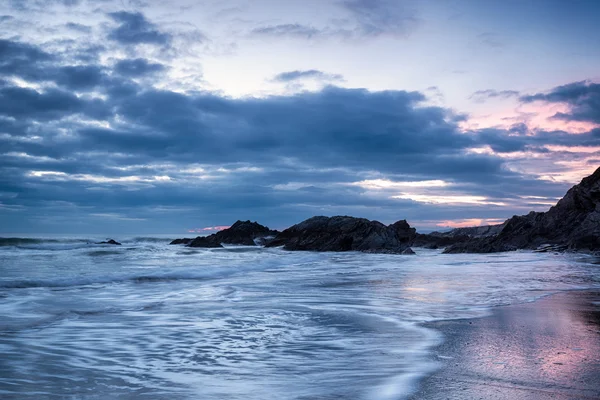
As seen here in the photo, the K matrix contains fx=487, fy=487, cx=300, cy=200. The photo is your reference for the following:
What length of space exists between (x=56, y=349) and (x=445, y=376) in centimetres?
354

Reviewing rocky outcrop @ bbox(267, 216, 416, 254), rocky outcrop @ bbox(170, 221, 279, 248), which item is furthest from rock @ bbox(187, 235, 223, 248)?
rocky outcrop @ bbox(267, 216, 416, 254)

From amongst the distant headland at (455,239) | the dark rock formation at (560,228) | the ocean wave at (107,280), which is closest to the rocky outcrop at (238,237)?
the distant headland at (455,239)

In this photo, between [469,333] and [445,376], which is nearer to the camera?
[445,376]

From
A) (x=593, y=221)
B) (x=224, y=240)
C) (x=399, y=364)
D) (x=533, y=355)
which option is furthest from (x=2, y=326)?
(x=224, y=240)

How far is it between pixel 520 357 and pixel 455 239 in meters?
42.7

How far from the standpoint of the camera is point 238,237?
4616cm

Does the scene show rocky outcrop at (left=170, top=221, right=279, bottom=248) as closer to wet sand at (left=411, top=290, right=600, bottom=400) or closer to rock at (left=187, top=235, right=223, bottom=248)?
rock at (left=187, top=235, right=223, bottom=248)

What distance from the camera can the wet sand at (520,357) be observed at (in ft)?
9.53

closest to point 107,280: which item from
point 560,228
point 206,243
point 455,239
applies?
point 560,228

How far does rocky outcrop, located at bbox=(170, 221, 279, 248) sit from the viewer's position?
4273 cm

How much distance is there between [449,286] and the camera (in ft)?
32.6

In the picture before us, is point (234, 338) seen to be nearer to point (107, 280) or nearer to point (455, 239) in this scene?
point (107, 280)

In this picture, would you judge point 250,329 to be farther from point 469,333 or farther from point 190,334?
point 469,333

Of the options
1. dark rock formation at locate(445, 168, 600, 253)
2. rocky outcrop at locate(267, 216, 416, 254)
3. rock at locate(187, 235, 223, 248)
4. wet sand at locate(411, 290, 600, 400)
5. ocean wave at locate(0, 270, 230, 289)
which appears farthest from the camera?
rock at locate(187, 235, 223, 248)
